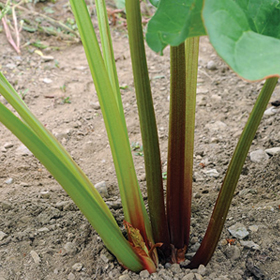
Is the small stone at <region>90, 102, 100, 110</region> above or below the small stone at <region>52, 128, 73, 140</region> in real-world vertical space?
below

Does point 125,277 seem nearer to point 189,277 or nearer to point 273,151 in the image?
point 189,277

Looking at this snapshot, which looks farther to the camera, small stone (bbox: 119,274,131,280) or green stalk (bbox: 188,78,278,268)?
small stone (bbox: 119,274,131,280)

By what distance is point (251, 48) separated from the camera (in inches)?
21.8

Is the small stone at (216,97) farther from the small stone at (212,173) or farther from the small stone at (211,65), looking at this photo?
the small stone at (212,173)

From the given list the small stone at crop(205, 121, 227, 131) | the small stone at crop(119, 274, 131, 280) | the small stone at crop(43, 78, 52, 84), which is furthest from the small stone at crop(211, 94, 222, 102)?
the small stone at crop(119, 274, 131, 280)

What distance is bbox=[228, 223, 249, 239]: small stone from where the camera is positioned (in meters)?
1.09

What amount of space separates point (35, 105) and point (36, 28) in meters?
0.88

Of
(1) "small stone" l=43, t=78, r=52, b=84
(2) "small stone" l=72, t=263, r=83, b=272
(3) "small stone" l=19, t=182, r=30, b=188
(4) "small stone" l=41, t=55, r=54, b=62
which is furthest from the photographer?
(4) "small stone" l=41, t=55, r=54, b=62

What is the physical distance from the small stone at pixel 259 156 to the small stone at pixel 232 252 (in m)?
0.53

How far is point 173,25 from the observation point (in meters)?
0.63

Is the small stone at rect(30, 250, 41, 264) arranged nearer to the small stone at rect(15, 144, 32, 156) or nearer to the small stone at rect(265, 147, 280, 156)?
the small stone at rect(15, 144, 32, 156)

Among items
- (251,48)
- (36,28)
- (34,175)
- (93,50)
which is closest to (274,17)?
(251,48)

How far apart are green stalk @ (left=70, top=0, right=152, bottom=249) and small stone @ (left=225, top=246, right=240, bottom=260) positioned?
0.68 feet

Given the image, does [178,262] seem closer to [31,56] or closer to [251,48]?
[251,48]
